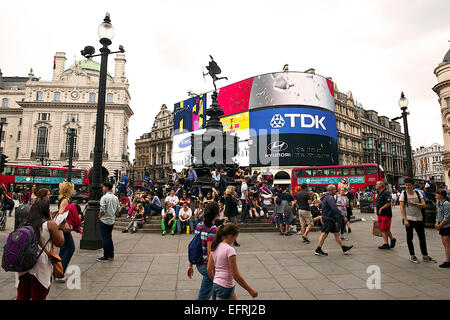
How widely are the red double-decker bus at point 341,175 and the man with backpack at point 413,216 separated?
19.8 meters

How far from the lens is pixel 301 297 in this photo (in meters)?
3.96

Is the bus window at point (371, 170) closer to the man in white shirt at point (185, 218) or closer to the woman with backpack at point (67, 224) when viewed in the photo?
the man in white shirt at point (185, 218)

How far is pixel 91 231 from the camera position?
279 inches

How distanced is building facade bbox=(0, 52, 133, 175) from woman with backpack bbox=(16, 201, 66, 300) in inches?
1974

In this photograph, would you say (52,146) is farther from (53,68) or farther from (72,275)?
(72,275)

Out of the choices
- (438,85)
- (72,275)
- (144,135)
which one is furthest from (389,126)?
(72,275)

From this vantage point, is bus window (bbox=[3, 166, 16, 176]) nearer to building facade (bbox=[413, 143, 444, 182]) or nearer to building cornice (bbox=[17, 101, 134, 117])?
building cornice (bbox=[17, 101, 134, 117])

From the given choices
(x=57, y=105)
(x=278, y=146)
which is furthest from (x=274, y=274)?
(x=57, y=105)

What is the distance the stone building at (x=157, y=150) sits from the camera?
2431 inches

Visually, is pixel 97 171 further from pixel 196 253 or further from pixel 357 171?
pixel 357 171

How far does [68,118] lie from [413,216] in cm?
5662

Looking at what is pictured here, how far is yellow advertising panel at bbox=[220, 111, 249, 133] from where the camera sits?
45094 mm

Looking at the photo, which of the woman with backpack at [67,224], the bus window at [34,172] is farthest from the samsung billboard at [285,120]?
the woman with backpack at [67,224]
